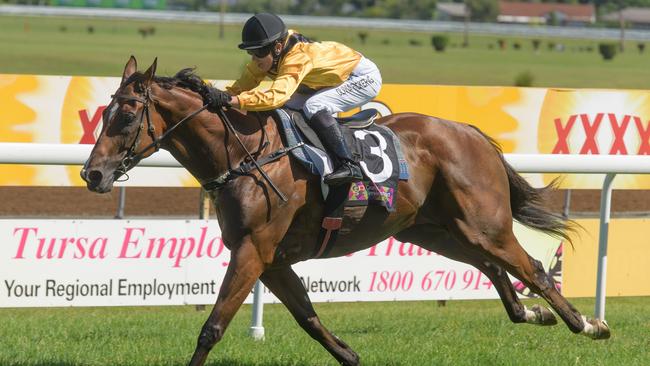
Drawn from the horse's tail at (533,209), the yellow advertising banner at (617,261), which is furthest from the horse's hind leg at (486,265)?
the yellow advertising banner at (617,261)

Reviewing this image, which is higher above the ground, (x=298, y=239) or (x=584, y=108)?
(x=298, y=239)

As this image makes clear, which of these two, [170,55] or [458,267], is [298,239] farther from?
[170,55]

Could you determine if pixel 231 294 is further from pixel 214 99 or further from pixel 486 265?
pixel 486 265

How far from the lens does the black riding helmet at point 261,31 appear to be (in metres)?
5.09

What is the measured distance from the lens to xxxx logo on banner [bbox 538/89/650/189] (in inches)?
443

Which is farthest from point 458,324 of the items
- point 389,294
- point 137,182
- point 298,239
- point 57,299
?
point 137,182

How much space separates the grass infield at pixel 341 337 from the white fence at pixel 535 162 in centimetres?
37

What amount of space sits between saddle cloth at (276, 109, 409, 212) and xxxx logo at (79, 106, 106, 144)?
4.99 meters

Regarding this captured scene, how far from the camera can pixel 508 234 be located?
5.67 m

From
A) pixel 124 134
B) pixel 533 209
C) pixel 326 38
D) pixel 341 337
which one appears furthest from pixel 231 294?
pixel 326 38

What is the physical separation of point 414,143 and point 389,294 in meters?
1.99

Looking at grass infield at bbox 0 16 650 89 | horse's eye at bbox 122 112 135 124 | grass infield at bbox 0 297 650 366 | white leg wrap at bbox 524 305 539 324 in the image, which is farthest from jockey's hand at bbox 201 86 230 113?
grass infield at bbox 0 16 650 89

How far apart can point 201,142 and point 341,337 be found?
1868mm

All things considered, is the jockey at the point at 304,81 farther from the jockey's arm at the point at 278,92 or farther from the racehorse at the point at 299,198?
the racehorse at the point at 299,198
